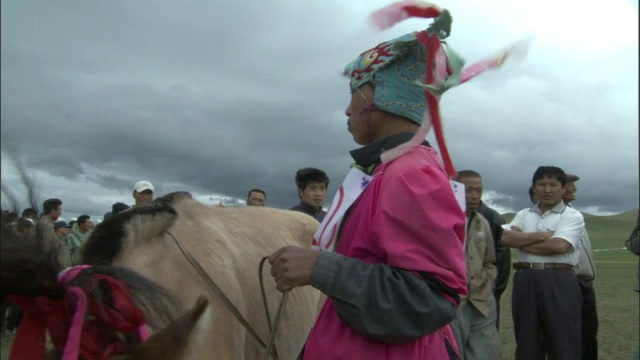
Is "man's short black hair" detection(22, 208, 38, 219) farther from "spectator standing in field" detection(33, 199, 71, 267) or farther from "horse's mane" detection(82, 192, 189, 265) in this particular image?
"horse's mane" detection(82, 192, 189, 265)

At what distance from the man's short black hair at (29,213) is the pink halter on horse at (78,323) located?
238 millimetres

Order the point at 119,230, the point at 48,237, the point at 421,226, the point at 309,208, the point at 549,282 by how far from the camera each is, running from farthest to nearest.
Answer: the point at 309,208
the point at 549,282
the point at 119,230
the point at 48,237
the point at 421,226

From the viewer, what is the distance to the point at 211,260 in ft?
11.6

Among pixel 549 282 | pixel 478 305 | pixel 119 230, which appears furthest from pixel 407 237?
pixel 549 282

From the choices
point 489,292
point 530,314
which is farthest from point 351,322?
point 530,314

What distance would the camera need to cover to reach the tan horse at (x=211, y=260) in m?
3.12

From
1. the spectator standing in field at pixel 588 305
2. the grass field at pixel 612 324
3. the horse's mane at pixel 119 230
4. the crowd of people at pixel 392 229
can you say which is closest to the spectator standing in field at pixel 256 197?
the grass field at pixel 612 324

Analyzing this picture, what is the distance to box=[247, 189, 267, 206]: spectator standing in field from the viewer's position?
908 centimetres

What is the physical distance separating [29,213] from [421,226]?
1325mm

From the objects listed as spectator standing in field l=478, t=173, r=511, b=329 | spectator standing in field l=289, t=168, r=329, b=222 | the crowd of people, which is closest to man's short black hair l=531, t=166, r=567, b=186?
spectator standing in field l=478, t=173, r=511, b=329

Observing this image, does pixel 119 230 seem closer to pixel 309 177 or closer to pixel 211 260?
pixel 211 260

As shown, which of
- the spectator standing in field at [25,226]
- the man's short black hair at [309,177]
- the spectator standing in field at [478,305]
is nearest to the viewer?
the spectator standing in field at [25,226]

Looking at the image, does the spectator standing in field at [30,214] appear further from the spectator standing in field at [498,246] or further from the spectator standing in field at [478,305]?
the spectator standing in field at [498,246]

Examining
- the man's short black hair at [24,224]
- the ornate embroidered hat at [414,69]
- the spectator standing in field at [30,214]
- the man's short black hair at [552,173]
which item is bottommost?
the man's short black hair at [24,224]
